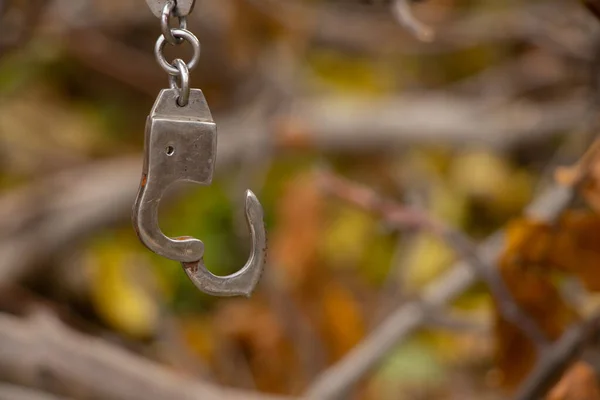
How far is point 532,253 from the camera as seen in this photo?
0.54 meters

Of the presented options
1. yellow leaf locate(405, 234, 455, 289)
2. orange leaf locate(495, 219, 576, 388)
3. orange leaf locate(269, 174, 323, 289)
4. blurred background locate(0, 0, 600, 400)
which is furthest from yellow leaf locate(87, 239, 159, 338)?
orange leaf locate(495, 219, 576, 388)

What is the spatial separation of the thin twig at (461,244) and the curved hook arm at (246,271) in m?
0.26

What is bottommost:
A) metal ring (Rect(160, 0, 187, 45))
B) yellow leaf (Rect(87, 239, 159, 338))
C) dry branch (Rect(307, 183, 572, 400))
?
yellow leaf (Rect(87, 239, 159, 338))

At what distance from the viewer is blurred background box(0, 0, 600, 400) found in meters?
0.64

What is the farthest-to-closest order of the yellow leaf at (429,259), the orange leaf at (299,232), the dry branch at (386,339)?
the yellow leaf at (429,259) < the orange leaf at (299,232) < the dry branch at (386,339)

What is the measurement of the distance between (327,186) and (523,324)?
279 millimetres

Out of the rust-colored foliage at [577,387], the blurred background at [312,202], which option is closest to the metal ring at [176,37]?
the blurred background at [312,202]

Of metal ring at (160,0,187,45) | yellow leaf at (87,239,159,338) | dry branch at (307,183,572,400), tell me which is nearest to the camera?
metal ring at (160,0,187,45)

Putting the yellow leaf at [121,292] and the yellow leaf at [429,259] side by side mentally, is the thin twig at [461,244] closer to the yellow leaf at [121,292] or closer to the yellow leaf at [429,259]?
the yellow leaf at [121,292]

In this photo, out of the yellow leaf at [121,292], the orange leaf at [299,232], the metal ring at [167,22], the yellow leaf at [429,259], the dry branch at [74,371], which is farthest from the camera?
the yellow leaf at [429,259]

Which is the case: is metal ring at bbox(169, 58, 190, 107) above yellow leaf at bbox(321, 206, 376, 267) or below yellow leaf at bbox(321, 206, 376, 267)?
above

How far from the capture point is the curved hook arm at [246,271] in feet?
1.14

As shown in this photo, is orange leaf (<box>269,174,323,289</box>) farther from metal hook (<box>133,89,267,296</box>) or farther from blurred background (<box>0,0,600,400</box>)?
metal hook (<box>133,89,267,296</box>)

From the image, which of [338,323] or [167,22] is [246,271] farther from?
[338,323]
